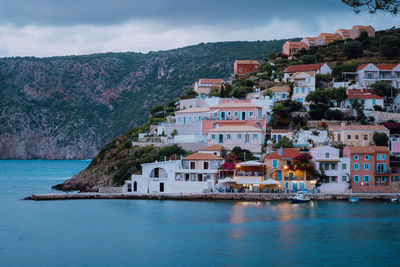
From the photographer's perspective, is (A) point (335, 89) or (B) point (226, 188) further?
(A) point (335, 89)

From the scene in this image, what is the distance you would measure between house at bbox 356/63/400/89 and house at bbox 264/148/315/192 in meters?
21.3

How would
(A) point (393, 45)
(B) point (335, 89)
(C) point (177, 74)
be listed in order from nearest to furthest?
(B) point (335, 89) < (A) point (393, 45) < (C) point (177, 74)

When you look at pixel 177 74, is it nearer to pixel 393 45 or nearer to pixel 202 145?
pixel 393 45

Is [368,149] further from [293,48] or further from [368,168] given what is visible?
[293,48]

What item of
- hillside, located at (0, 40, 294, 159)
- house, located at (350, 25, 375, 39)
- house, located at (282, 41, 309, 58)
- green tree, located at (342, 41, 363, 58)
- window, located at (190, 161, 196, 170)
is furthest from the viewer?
hillside, located at (0, 40, 294, 159)

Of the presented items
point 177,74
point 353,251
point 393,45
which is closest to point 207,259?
point 353,251

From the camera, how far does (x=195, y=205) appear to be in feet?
146

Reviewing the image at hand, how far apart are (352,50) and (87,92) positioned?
10014cm

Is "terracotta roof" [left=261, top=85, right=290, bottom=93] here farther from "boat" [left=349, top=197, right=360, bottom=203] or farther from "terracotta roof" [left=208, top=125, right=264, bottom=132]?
"boat" [left=349, top=197, right=360, bottom=203]

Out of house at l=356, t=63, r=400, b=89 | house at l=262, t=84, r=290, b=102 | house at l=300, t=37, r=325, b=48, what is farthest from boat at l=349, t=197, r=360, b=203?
house at l=300, t=37, r=325, b=48

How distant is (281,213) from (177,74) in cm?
11014

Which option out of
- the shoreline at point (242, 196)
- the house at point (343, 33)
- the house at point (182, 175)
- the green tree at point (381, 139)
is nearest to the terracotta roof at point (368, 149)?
the green tree at point (381, 139)

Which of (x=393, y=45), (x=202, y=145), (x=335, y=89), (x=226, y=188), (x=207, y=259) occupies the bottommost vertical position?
(x=207, y=259)

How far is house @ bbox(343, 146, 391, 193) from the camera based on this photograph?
1854 inches
